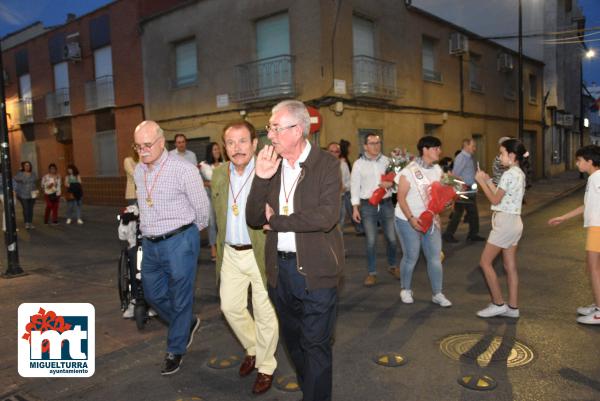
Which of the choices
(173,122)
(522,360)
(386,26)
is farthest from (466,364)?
(173,122)

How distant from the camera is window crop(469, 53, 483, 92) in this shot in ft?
68.3

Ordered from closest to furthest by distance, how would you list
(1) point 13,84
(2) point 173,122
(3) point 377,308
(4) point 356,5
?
(3) point 377,308
(4) point 356,5
(2) point 173,122
(1) point 13,84

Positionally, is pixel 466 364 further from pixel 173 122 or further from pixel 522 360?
pixel 173 122

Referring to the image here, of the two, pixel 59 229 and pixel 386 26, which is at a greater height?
pixel 386 26

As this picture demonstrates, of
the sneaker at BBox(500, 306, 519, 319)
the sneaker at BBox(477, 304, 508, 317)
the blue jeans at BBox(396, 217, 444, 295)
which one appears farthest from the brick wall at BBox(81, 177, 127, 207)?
the sneaker at BBox(500, 306, 519, 319)

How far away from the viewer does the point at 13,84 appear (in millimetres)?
25375

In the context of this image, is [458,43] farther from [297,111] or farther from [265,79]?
[297,111]

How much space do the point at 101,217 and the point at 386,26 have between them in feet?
37.7

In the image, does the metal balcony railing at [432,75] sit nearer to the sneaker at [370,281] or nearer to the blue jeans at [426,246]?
the sneaker at [370,281]

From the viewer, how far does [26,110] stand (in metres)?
24.3

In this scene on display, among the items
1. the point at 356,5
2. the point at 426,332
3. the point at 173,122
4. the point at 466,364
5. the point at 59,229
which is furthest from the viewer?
the point at 173,122

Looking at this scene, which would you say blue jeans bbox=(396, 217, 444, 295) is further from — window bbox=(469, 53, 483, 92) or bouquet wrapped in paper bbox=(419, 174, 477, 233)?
window bbox=(469, 53, 483, 92)

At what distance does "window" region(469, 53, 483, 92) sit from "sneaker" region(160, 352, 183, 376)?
19709 millimetres

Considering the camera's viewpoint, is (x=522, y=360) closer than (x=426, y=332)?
Yes
